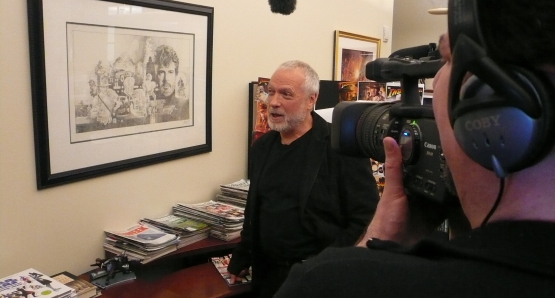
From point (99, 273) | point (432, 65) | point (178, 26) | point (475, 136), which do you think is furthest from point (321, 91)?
point (475, 136)

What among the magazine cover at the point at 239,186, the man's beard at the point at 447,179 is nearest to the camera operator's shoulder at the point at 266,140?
the magazine cover at the point at 239,186

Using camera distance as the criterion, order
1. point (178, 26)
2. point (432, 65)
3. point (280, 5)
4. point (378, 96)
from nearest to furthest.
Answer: point (432, 65) → point (280, 5) → point (178, 26) → point (378, 96)

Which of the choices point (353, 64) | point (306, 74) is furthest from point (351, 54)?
point (306, 74)

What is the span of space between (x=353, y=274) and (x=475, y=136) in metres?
0.18

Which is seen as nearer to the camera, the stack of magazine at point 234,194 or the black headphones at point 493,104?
the black headphones at point 493,104

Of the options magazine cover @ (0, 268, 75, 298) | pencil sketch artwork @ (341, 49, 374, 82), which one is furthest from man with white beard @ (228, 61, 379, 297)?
pencil sketch artwork @ (341, 49, 374, 82)

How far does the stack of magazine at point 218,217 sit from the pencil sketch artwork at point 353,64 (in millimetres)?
1518

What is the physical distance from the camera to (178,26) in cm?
214

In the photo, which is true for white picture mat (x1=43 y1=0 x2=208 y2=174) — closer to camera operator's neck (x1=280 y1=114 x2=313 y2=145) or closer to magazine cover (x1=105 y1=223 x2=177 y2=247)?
magazine cover (x1=105 y1=223 x2=177 y2=247)

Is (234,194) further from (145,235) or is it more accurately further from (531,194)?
(531,194)

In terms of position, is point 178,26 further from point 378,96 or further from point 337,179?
point 378,96

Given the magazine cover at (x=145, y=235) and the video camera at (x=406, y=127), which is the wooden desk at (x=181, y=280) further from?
the video camera at (x=406, y=127)

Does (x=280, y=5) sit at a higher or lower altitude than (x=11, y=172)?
higher

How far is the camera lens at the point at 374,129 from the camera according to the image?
0.93m
